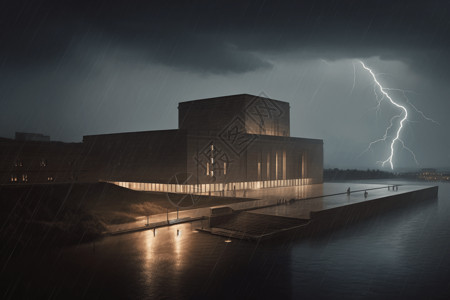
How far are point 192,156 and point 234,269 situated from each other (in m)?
37.4

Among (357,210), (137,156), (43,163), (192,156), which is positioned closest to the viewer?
(357,210)

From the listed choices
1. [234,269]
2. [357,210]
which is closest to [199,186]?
[357,210]

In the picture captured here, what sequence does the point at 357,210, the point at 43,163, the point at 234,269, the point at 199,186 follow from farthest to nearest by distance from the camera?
the point at 43,163
the point at 199,186
the point at 357,210
the point at 234,269

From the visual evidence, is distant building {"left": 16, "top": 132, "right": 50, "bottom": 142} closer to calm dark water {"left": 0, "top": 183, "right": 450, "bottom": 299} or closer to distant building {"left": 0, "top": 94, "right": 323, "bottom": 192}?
distant building {"left": 0, "top": 94, "right": 323, "bottom": 192}

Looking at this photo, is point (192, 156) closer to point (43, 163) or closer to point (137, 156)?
point (137, 156)

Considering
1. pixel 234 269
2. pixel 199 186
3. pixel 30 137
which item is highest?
pixel 30 137

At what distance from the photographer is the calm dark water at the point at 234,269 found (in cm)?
1631

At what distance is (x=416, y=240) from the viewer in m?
28.1

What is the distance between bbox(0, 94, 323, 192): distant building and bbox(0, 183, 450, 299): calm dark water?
94.1 ft

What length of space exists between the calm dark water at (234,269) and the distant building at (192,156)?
2867cm

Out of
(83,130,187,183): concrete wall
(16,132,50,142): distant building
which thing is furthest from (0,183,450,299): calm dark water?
(16,132,50,142): distant building

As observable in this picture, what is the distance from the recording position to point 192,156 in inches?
2215

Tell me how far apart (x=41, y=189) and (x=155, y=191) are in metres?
19.2

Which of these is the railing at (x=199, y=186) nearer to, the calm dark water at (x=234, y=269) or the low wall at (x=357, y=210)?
the low wall at (x=357, y=210)
